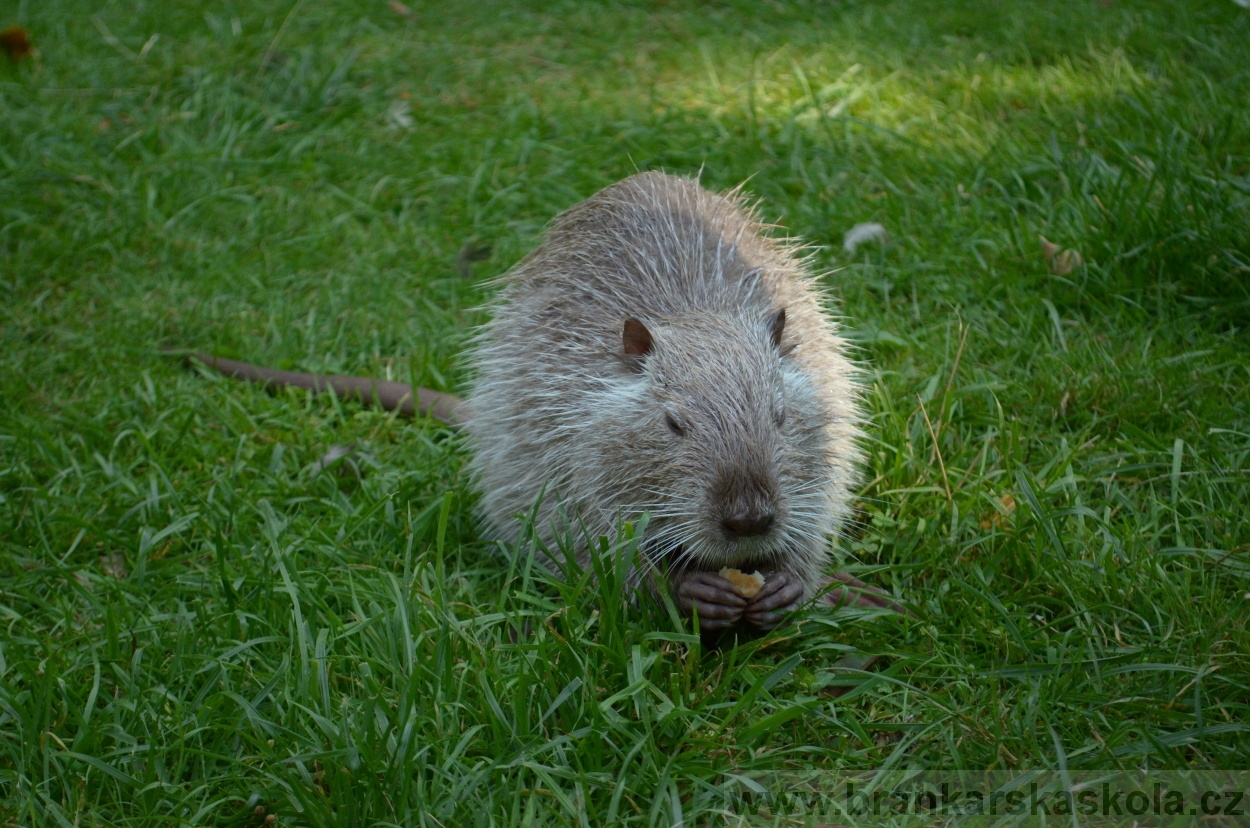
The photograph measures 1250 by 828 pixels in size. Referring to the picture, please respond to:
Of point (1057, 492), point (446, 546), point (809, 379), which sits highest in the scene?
point (809, 379)

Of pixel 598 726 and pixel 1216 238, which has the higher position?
pixel 1216 238

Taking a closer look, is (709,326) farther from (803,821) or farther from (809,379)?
(803,821)

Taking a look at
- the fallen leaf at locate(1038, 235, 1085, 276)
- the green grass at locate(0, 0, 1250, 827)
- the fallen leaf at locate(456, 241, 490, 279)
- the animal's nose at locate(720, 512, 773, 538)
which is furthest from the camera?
the fallen leaf at locate(456, 241, 490, 279)

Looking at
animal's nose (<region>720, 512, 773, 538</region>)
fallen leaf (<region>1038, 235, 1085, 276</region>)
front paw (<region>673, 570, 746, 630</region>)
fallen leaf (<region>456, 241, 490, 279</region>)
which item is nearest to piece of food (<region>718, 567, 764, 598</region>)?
front paw (<region>673, 570, 746, 630</region>)

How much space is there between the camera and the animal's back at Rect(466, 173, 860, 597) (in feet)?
9.47

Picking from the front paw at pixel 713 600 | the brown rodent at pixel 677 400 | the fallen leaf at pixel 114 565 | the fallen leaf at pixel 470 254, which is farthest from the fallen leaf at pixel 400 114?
the front paw at pixel 713 600

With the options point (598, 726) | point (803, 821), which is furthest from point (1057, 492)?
point (598, 726)

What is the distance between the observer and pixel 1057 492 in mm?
3223

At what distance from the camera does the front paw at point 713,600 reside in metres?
2.84

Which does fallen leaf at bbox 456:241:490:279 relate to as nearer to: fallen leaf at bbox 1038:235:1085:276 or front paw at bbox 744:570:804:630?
fallen leaf at bbox 1038:235:1085:276

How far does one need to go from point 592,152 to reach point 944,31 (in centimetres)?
224

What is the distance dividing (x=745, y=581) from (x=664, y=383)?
0.58 metres

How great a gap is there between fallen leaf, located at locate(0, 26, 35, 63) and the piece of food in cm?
560

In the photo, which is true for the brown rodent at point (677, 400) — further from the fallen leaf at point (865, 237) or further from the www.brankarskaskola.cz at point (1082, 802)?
the fallen leaf at point (865, 237)
